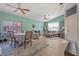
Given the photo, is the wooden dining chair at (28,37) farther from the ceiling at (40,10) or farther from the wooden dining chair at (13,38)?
the ceiling at (40,10)

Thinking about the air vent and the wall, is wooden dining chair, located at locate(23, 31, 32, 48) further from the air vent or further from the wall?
the air vent

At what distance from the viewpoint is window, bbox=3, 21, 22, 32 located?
2655mm

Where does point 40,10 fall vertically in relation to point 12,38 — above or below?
above

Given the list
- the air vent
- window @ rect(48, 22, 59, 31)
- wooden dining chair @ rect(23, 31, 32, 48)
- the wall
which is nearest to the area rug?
wooden dining chair @ rect(23, 31, 32, 48)

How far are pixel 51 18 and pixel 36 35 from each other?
511mm

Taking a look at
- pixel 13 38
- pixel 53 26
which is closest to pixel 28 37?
pixel 13 38

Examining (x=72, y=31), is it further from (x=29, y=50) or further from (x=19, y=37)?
(x=19, y=37)

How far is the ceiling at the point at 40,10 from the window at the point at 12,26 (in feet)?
0.71

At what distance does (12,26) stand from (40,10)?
27.5 inches

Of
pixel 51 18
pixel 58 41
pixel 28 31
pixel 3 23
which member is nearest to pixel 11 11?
pixel 3 23

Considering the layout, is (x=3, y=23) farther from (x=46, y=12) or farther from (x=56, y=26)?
(x=56, y=26)

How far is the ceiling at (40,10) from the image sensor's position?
8.46 ft

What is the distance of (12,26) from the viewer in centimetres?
269

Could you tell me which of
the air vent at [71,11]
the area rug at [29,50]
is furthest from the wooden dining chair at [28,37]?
the air vent at [71,11]
